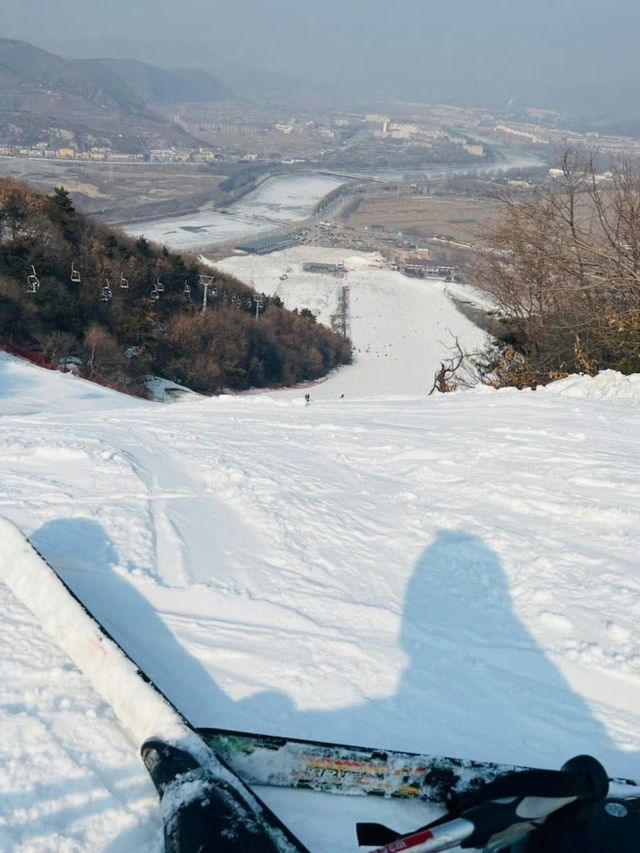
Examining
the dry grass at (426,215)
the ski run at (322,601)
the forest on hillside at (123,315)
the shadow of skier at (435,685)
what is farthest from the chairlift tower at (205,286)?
the dry grass at (426,215)

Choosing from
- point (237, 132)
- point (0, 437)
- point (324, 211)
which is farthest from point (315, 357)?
point (237, 132)

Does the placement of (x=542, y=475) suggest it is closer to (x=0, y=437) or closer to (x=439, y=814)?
(x=439, y=814)

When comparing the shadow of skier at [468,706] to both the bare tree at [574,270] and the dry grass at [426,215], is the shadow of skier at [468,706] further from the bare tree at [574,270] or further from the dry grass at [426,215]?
the dry grass at [426,215]

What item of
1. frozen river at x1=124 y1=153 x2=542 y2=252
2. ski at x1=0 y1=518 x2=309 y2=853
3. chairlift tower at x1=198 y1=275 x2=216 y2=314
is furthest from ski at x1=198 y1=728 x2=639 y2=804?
frozen river at x1=124 y1=153 x2=542 y2=252

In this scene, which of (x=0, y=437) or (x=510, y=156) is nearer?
(x=0, y=437)

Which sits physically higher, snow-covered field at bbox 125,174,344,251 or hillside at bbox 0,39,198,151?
hillside at bbox 0,39,198,151

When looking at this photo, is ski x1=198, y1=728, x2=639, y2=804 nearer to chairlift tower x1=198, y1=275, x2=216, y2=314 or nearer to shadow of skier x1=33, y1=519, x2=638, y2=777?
shadow of skier x1=33, y1=519, x2=638, y2=777
